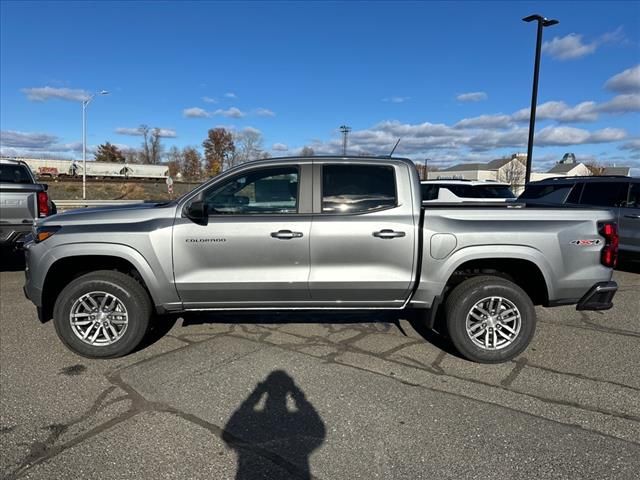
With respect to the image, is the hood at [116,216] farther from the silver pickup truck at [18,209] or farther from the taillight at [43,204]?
the taillight at [43,204]

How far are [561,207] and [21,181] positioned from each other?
8421 millimetres

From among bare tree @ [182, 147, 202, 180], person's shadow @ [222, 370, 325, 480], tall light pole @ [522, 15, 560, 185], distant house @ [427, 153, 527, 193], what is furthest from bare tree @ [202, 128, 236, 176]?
person's shadow @ [222, 370, 325, 480]

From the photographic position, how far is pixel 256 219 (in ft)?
13.6

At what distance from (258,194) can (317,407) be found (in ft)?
6.55

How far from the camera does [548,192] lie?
30.8ft

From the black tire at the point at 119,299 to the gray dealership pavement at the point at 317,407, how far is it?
137 mm

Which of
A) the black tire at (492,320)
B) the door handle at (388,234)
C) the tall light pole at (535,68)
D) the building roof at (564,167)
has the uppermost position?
the building roof at (564,167)

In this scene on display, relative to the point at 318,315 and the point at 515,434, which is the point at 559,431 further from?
the point at 318,315

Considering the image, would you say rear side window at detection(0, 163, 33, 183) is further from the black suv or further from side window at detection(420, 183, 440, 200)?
the black suv

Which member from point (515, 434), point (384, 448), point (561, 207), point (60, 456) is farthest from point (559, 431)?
point (60, 456)

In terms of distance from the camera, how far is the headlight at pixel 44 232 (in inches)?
165

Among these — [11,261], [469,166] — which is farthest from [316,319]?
[469,166]

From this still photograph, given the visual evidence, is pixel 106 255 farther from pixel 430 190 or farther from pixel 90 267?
pixel 430 190

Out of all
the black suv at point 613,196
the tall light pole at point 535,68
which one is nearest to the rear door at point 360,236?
the black suv at point 613,196
